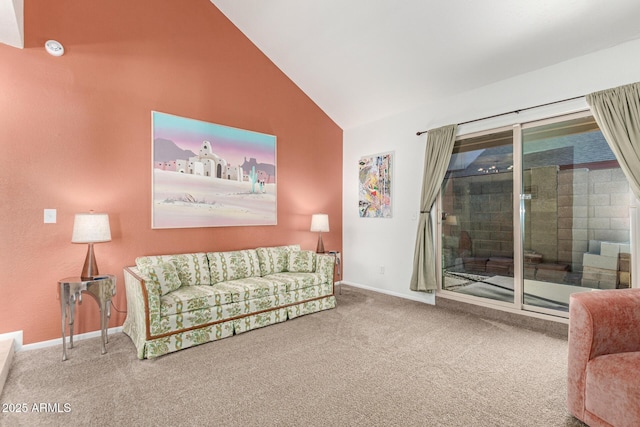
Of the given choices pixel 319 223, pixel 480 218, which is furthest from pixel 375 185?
pixel 480 218

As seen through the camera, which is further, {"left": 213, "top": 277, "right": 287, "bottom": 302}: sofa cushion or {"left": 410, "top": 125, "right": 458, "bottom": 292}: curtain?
{"left": 410, "top": 125, "right": 458, "bottom": 292}: curtain

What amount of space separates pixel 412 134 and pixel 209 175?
2.90 meters

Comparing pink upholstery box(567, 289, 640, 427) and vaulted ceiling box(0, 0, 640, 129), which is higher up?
vaulted ceiling box(0, 0, 640, 129)

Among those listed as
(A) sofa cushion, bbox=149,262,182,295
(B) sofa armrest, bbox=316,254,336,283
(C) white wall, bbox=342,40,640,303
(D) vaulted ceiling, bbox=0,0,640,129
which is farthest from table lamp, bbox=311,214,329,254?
(A) sofa cushion, bbox=149,262,182,295

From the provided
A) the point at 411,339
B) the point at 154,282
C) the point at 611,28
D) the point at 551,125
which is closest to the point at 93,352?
the point at 154,282

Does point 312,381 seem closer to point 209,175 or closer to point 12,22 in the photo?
point 209,175

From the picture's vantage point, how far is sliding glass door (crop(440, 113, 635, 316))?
3.02 m

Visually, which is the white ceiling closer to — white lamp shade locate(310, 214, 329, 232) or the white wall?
the white wall

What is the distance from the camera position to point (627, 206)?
289 cm

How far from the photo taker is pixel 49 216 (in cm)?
289

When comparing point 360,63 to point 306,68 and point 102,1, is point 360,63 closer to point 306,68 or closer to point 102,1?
point 306,68

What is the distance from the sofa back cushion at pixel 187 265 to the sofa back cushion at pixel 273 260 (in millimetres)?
716

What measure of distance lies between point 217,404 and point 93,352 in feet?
5.08

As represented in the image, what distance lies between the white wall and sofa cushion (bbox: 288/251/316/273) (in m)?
1.25
